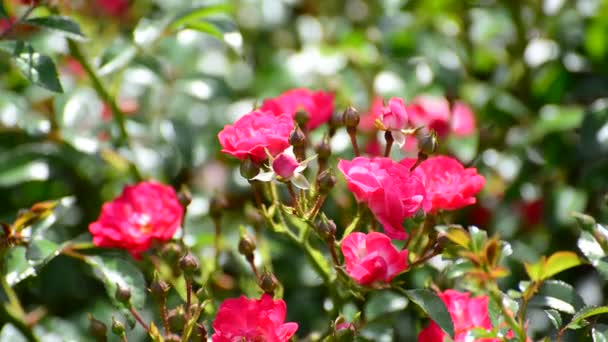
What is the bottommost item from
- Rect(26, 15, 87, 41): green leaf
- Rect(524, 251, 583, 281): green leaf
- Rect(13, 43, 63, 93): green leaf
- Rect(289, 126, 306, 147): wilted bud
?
Rect(524, 251, 583, 281): green leaf

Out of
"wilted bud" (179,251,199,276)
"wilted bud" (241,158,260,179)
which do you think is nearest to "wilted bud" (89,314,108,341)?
"wilted bud" (179,251,199,276)

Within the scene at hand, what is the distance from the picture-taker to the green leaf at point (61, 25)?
1.39 meters

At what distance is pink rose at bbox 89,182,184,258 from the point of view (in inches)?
53.2

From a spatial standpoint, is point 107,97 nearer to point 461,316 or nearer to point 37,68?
point 37,68

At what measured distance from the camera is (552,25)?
2.08m

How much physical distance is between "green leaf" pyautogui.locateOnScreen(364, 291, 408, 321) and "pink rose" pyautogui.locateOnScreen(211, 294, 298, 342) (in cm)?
33

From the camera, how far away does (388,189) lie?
116 cm

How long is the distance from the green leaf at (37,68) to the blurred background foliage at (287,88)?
0.76 feet

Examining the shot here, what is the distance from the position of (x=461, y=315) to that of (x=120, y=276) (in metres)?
0.49

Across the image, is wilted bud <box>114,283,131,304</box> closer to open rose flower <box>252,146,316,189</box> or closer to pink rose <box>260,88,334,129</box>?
open rose flower <box>252,146,316,189</box>

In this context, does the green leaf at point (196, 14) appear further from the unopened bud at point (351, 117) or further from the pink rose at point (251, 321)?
the pink rose at point (251, 321)

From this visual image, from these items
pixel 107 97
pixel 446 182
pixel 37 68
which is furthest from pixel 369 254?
pixel 107 97

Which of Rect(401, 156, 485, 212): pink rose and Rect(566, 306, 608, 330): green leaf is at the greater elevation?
Rect(401, 156, 485, 212): pink rose

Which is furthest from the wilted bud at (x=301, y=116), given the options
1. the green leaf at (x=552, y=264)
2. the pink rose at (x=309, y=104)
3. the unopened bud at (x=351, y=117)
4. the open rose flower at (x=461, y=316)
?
the green leaf at (x=552, y=264)
